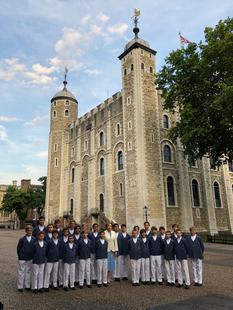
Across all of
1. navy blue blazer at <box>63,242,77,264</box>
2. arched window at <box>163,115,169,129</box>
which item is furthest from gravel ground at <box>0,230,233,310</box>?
arched window at <box>163,115,169,129</box>

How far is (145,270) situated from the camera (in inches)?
338

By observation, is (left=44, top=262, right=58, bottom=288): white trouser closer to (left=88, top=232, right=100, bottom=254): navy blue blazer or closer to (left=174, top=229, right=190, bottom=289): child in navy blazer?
(left=88, top=232, right=100, bottom=254): navy blue blazer

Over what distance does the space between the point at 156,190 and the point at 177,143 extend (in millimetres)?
6681

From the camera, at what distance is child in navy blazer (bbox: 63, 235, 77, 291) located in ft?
25.6

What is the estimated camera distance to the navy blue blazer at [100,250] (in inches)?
331

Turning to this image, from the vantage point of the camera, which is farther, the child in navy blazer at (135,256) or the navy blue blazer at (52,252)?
the child in navy blazer at (135,256)

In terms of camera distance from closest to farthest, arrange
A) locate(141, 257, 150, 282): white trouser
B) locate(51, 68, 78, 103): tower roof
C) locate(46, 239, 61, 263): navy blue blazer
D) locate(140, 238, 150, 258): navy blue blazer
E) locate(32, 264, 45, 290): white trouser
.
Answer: locate(32, 264, 45, 290): white trouser
locate(46, 239, 61, 263): navy blue blazer
locate(141, 257, 150, 282): white trouser
locate(140, 238, 150, 258): navy blue blazer
locate(51, 68, 78, 103): tower roof

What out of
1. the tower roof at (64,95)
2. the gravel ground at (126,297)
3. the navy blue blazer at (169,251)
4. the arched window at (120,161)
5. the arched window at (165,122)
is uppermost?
the tower roof at (64,95)

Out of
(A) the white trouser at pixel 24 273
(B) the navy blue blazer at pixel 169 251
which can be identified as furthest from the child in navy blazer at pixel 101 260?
(A) the white trouser at pixel 24 273

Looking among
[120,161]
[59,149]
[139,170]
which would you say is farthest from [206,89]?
[59,149]

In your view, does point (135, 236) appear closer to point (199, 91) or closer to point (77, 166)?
point (199, 91)

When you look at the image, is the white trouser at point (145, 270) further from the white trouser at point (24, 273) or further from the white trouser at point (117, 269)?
the white trouser at point (24, 273)

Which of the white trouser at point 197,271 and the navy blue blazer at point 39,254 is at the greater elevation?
the navy blue blazer at point 39,254

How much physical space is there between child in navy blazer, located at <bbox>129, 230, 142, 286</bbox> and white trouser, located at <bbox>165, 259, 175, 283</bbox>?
0.88 m
